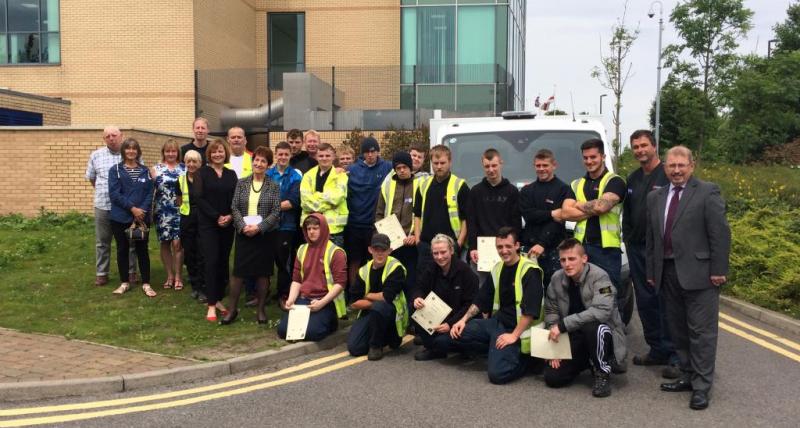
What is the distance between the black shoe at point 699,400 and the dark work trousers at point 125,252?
6.43 m

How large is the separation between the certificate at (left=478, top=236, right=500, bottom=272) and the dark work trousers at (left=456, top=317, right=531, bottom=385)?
54 cm

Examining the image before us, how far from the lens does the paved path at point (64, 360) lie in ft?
19.6

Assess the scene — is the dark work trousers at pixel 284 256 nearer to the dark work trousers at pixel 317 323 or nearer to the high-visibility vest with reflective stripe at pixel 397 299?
the dark work trousers at pixel 317 323

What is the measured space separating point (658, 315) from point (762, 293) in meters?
3.93

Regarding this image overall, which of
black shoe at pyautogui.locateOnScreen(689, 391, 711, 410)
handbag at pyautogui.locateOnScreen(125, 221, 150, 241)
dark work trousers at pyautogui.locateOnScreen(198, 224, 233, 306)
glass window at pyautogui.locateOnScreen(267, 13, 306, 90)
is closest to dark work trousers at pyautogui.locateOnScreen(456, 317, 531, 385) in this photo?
black shoe at pyautogui.locateOnScreen(689, 391, 711, 410)

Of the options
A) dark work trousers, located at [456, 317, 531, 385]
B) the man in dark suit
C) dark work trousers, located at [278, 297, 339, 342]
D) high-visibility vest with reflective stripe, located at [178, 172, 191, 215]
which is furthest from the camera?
high-visibility vest with reflective stripe, located at [178, 172, 191, 215]

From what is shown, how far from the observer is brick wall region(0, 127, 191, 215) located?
15.3 m

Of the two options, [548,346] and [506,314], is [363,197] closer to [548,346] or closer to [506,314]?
[506,314]

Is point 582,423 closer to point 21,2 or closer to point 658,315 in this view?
point 658,315

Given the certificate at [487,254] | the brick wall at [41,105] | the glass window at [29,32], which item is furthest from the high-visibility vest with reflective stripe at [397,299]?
the glass window at [29,32]

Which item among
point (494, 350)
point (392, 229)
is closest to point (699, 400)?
point (494, 350)

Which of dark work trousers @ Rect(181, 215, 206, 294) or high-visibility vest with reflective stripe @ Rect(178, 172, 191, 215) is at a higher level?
high-visibility vest with reflective stripe @ Rect(178, 172, 191, 215)

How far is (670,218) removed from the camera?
5.83m

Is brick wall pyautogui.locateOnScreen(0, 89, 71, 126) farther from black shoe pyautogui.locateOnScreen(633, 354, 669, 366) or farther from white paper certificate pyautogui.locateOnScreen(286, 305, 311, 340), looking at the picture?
black shoe pyautogui.locateOnScreen(633, 354, 669, 366)
